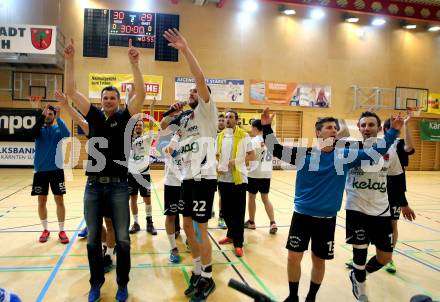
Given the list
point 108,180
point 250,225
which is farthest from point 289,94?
point 108,180

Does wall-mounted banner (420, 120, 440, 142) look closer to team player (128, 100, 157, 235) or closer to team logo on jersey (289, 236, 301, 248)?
team player (128, 100, 157, 235)

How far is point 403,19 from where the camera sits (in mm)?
17844

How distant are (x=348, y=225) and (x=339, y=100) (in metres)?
15.1

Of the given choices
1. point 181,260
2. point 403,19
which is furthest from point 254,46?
point 181,260

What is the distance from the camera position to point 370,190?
3.51 metres

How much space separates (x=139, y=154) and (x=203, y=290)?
3015 millimetres

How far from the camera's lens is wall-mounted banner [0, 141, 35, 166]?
1473 centimetres

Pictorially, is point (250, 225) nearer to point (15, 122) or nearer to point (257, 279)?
point (257, 279)

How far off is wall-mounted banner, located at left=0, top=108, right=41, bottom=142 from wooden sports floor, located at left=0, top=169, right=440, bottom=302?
8720 millimetres

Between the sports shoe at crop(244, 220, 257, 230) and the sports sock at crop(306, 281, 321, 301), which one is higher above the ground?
the sports sock at crop(306, 281, 321, 301)

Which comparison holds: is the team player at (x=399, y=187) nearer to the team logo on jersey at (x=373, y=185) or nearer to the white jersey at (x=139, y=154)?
the team logo on jersey at (x=373, y=185)

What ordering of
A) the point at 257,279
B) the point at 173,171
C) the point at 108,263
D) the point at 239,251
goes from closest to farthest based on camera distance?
the point at 257,279 → the point at 108,263 → the point at 173,171 → the point at 239,251

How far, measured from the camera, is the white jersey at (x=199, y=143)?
3512mm

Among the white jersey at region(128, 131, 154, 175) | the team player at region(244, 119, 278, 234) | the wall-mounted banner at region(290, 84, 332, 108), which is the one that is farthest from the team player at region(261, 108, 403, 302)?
the wall-mounted banner at region(290, 84, 332, 108)
